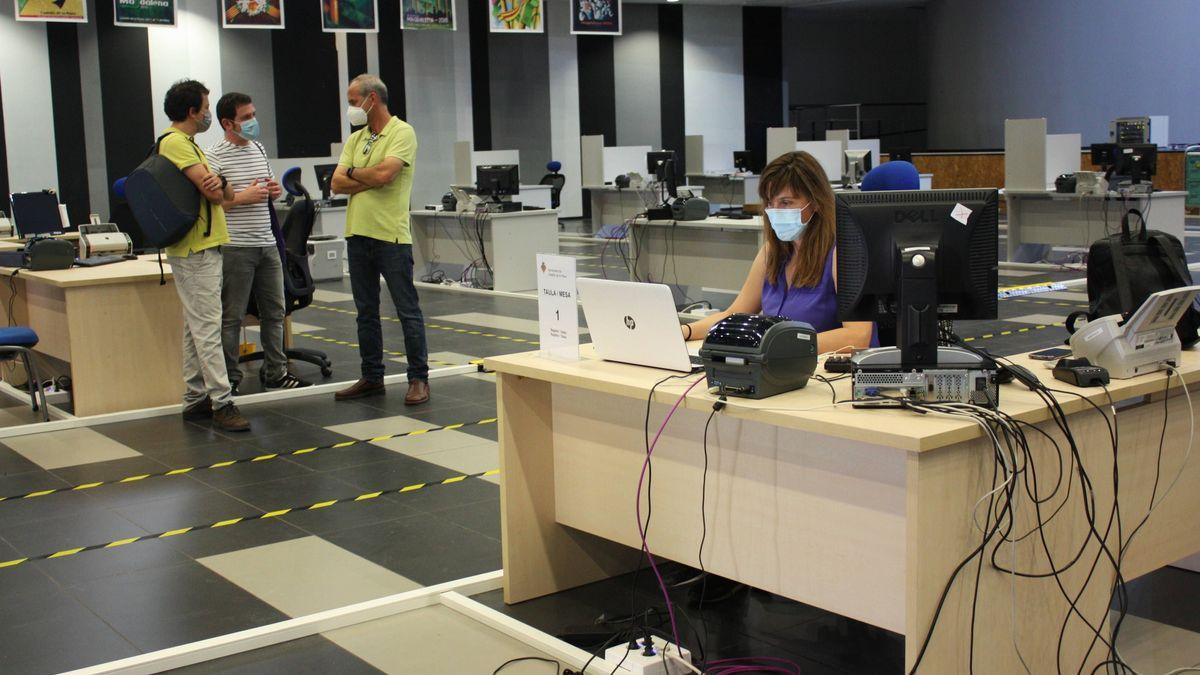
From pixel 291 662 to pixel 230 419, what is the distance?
9.49ft

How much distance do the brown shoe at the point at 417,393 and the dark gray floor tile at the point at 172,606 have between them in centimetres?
242

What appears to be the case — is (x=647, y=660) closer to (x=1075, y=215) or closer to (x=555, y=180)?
(x=1075, y=215)

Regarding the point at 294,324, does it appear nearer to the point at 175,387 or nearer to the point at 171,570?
the point at 175,387

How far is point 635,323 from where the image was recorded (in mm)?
3203

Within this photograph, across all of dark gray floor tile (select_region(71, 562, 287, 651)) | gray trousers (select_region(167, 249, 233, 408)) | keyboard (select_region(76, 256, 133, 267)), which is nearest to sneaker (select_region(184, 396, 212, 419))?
gray trousers (select_region(167, 249, 233, 408))

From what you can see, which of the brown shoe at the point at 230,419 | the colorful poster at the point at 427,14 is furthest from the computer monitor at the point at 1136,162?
the brown shoe at the point at 230,419

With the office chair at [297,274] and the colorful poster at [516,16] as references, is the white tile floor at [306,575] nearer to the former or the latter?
the office chair at [297,274]

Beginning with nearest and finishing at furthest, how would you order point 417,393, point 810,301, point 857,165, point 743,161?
1. point 810,301
2. point 417,393
3. point 857,165
4. point 743,161

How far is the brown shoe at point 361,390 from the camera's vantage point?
6.60 metres

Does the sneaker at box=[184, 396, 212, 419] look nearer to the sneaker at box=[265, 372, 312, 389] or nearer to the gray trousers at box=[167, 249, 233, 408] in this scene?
the gray trousers at box=[167, 249, 233, 408]

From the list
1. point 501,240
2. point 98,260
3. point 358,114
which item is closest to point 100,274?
point 98,260

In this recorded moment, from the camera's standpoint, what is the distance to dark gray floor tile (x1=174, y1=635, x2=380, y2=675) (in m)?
3.16

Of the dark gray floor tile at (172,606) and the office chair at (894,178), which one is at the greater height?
the office chair at (894,178)

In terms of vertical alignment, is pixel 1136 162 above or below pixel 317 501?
above
